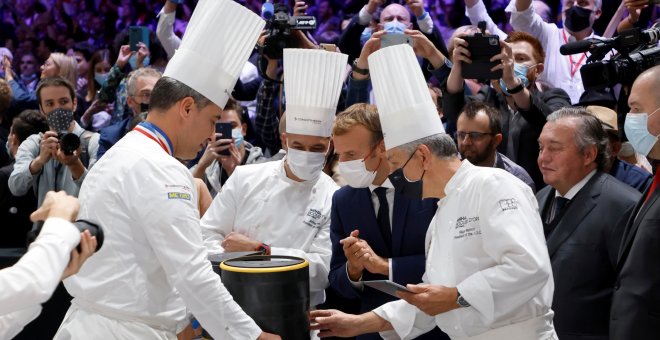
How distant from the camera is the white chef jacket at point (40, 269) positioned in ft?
6.64

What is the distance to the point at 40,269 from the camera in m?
2.05

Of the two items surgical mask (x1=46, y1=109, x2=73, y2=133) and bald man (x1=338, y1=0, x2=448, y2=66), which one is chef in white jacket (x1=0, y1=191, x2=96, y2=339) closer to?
surgical mask (x1=46, y1=109, x2=73, y2=133)

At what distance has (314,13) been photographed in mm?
7637

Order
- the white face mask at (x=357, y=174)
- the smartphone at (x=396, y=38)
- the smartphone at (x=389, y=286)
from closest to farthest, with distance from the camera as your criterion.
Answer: the smartphone at (x=389, y=286)
the white face mask at (x=357, y=174)
the smartphone at (x=396, y=38)

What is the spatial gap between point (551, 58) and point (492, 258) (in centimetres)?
313

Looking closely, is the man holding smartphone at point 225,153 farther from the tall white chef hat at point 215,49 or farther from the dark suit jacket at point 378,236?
the tall white chef hat at point 215,49

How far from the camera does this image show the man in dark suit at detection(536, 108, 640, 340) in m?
3.52

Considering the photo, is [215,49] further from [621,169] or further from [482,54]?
[621,169]

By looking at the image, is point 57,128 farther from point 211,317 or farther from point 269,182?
point 211,317

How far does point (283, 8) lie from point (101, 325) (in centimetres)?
301

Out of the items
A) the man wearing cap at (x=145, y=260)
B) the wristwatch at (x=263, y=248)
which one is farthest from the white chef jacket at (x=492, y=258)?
the wristwatch at (x=263, y=248)

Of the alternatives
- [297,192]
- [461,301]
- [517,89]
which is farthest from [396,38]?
[461,301]

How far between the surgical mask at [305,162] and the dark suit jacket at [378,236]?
0.30m

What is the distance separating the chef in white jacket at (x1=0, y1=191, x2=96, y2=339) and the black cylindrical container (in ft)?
2.87
